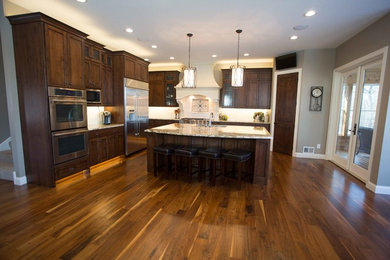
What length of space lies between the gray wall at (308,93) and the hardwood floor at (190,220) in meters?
1.90

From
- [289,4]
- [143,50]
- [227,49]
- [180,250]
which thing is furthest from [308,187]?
[143,50]

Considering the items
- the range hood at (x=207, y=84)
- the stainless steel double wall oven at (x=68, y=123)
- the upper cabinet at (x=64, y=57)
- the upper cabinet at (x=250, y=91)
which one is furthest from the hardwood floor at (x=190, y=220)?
the range hood at (x=207, y=84)

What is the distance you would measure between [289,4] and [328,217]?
3123mm

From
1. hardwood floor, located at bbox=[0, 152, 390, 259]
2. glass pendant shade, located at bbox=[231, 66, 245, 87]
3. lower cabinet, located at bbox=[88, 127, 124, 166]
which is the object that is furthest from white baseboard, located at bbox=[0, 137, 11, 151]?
glass pendant shade, located at bbox=[231, 66, 245, 87]

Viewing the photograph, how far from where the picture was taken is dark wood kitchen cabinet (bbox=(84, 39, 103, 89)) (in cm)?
416

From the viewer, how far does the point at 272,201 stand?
9.57 ft

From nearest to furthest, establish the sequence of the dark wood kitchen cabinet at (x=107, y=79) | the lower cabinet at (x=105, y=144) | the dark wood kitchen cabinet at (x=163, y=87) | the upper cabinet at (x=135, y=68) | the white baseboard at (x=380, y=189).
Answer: the white baseboard at (x=380, y=189) → the lower cabinet at (x=105, y=144) → the dark wood kitchen cabinet at (x=107, y=79) → the upper cabinet at (x=135, y=68) → the dark wood kitchen cabinet at (x=163, y=87)

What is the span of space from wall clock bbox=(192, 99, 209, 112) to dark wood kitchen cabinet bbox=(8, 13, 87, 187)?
4546 mm

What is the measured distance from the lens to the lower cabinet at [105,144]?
4.12 meters

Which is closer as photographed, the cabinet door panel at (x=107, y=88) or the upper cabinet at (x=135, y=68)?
the cabinet door panel at (x=107, y=88)

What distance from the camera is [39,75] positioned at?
9.92 feet

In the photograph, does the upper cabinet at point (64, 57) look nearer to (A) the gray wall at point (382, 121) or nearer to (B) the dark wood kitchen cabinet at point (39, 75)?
(B) the dark wood kitchen cabinet at point (39, 75)

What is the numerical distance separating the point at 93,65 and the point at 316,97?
5.81 metres

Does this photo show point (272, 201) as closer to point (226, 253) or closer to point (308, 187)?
point (308, 187)
